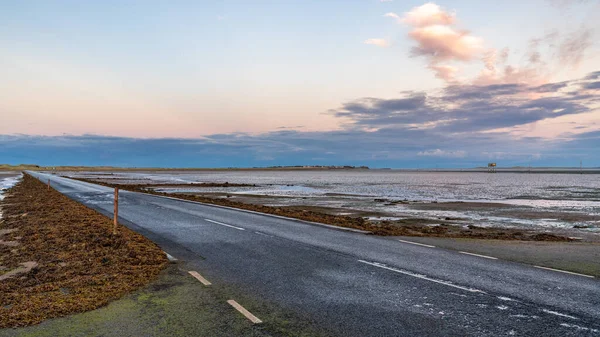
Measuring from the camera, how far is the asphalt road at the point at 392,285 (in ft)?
19.7

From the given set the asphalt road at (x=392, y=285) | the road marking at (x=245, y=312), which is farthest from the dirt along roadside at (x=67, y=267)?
the road marking at (x=245, y=312)

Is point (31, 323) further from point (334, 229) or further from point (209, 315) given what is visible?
point (334, 229)

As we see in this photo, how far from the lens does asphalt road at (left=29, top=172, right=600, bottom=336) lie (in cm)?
601

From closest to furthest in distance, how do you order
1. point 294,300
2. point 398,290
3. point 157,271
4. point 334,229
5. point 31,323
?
point 31,323 < point 294,300 < point 398,290 < point 157,271 < point 334,229

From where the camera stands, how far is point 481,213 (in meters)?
30.1

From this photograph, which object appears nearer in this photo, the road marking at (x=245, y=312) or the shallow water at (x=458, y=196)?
the road marking at (x=245, y=312)

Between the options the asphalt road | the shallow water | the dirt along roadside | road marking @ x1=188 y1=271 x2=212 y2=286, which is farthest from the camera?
the shallow water

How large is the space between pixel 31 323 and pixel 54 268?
160 inches

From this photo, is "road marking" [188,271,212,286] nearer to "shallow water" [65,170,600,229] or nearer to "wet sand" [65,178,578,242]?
"wet sand" [65,178,578,242]

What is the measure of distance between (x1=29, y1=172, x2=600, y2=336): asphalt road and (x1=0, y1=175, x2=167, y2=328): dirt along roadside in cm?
129

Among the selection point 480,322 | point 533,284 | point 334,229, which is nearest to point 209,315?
point 480,322

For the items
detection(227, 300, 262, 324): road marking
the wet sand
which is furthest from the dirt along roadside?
the wet sand

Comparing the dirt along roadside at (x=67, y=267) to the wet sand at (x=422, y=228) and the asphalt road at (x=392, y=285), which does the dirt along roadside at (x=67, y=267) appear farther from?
the wet sand at (x=422, y=228)

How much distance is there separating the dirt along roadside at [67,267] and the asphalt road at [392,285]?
4.24ft
